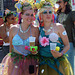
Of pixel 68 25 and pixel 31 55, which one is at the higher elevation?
pixel 68 25

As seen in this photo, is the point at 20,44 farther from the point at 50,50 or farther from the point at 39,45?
the point at 50,50

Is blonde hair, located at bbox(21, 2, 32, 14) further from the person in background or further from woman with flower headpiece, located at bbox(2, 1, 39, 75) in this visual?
the person in background

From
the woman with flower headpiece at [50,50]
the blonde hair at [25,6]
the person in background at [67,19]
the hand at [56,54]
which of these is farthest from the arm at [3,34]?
the hand at [56,54]

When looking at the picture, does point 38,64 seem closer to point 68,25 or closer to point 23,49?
point 23,49

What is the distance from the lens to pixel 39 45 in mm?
2904

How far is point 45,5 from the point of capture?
2975 mm

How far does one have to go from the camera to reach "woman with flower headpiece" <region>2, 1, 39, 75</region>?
286cm

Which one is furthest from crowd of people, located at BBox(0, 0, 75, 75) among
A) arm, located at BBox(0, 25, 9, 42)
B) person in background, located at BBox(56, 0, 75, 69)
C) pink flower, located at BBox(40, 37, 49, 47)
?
arm, located at BBox(0, 25, 9, 42)

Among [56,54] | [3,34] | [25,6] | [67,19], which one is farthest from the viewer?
[3,34]

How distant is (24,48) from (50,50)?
469 millimetres

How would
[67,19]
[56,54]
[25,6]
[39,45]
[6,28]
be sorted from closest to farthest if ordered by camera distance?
[56,54] → [39,45] → [25,6] → [67,19] → [6,28]

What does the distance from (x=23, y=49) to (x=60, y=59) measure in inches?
25.6

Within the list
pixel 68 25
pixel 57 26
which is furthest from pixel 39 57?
pixel 68 25

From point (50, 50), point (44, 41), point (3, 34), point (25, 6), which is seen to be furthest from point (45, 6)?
point (3, 34)
